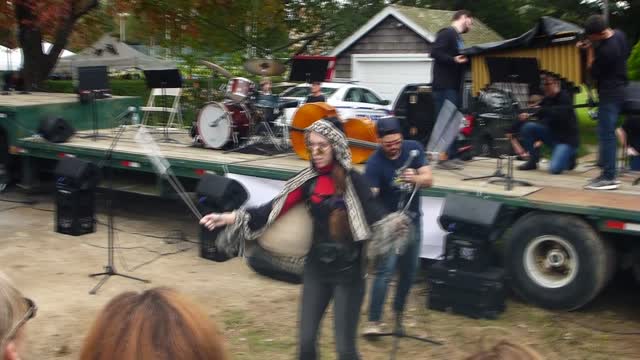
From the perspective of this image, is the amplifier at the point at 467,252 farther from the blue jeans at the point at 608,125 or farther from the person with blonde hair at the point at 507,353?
the person with blonde hair at the point at 507,353

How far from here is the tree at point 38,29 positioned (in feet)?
56.0

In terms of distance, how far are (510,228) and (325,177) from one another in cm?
316

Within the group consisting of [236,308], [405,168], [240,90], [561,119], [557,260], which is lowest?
[236,308]

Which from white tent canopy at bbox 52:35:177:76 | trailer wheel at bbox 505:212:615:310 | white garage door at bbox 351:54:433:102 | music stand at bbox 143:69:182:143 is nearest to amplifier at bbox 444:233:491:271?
trailer wheel at bbox 505:212:615:310

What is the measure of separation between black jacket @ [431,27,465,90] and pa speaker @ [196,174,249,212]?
327 cm

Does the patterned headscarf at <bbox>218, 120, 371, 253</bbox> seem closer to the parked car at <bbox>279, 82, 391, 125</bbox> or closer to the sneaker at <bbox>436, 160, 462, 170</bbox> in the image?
the sneaker at <bbox>436, 160, 462, 170</bbox>

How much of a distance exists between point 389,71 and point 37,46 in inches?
380

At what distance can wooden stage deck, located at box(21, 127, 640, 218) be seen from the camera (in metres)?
6.94

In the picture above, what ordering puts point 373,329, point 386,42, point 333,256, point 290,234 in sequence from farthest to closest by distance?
point 386,42 → point 373,329 → point 290,234 → point 333,256

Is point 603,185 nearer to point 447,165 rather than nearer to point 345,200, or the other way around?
point 447,165

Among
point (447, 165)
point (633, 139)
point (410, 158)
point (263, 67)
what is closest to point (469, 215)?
point (410, 158)

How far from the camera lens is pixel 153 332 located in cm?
168

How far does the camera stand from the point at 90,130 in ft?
41.5

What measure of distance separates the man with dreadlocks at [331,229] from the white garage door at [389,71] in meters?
16.9
